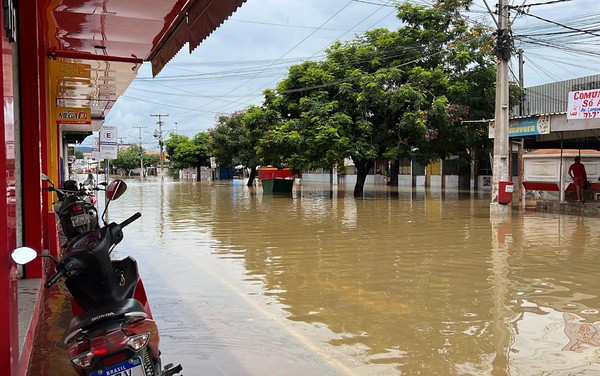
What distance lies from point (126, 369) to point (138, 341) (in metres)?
0.15

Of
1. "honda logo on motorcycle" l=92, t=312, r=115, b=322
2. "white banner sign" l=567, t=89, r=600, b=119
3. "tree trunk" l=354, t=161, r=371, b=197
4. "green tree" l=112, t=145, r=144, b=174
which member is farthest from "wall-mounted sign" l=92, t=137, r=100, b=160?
"green tree" l=112, t=145, r=144, b=174

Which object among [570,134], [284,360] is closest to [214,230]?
[284,360]

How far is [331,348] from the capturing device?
15.5 feet

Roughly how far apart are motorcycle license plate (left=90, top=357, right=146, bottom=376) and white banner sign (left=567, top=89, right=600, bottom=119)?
601 inches

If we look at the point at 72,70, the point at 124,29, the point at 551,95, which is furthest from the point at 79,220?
the point at 551,95

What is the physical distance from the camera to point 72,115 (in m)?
15.4

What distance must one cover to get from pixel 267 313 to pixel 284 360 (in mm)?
1437

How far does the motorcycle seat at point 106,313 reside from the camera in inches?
113

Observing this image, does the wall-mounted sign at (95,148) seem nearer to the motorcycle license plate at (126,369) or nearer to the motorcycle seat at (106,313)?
the motorcycle seat at (106,313)

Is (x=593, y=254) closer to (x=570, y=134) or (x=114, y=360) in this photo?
(x=114, y=360)

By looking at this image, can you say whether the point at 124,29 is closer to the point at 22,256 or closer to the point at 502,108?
the point at 22,256

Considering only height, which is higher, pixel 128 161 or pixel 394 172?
pixel 128 161

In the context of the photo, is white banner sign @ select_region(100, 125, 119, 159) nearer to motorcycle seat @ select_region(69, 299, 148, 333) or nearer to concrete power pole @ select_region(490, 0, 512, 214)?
concrete power pole @ select_region(490, 0, 512, 214)

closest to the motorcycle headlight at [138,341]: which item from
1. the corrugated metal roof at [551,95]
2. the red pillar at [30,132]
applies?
the red pillar at [30,132]
